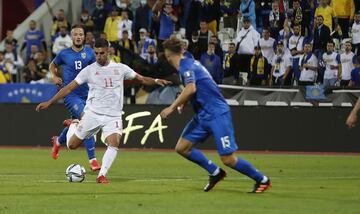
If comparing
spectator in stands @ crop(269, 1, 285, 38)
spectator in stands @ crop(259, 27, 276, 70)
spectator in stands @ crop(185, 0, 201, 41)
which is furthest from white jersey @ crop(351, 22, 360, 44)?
spectator in stands @ crop(185, 0, 201, 41)

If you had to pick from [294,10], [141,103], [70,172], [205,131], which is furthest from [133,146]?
[205,131]

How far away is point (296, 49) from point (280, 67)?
69 cm

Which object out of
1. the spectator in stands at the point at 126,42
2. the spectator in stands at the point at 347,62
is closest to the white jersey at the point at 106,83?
the spectator in stands at the point at 347,62

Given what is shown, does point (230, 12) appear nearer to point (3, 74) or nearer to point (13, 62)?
point (3, 74)

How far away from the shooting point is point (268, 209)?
1070 centimetres

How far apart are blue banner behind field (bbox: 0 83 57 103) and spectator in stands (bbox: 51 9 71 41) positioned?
3.84 metres

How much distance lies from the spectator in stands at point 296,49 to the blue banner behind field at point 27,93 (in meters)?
6.78

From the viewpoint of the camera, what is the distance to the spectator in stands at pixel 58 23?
96.8 ft

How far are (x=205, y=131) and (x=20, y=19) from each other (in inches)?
935

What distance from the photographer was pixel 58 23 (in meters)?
29.8

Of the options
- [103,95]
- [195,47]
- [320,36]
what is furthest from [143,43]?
[103,95]

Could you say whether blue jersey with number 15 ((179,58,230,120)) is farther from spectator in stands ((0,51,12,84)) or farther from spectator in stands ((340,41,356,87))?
spectator in stands ((0,51,12,84))

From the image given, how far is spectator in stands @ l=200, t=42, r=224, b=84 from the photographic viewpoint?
83.6ft

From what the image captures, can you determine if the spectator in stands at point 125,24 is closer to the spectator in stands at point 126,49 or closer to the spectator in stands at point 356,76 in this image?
the spectator in stands at point 126,49
